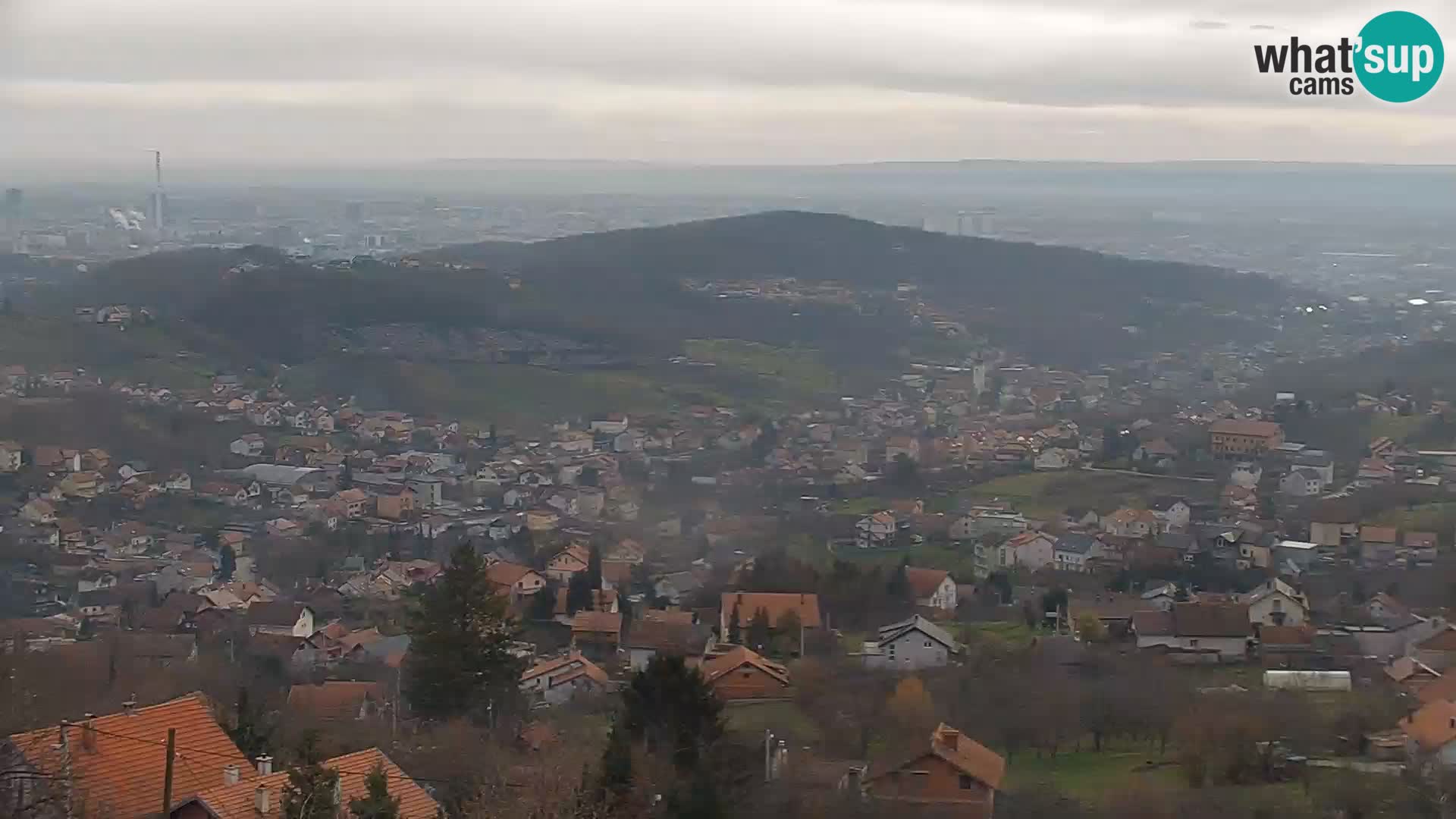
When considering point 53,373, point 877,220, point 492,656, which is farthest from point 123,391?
point 877,220

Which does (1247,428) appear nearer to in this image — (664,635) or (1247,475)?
(1247,475)

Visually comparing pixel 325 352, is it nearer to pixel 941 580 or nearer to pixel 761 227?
pixel 761 227

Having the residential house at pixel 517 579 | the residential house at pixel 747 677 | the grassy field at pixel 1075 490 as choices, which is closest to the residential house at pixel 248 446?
the residential house at pixel 517 579

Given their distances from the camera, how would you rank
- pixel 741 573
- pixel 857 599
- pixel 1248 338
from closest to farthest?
pixel 857 599 < pixel 741 573 < pixel 1248 338

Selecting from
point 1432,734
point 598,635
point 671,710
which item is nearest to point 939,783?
point 671,710

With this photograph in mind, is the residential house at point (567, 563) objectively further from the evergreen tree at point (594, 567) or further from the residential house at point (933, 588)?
the residential house at point (933, 588)

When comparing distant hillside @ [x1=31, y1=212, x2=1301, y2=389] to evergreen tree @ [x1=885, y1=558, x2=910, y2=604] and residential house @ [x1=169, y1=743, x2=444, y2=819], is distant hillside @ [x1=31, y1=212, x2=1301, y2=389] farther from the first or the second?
residential house @ [x1=169, y1=743, x2=444, y2=819]
